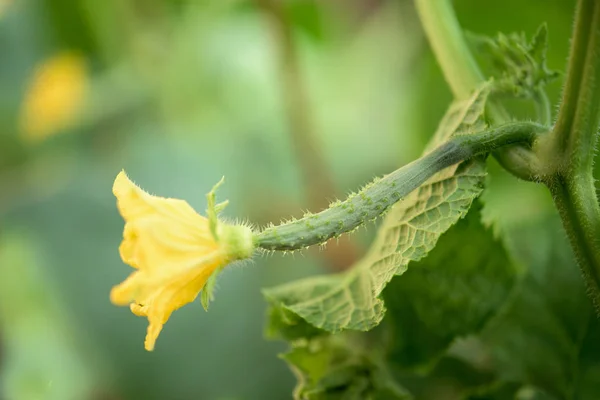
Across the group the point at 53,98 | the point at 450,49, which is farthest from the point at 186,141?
the point at 450,49

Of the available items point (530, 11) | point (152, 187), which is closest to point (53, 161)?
point (152, 187)

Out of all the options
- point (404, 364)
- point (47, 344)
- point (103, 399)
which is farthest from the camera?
point (47, 344)

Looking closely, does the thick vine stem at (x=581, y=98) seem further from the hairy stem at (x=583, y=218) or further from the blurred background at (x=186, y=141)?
the blurred background at (x=186, y=141)

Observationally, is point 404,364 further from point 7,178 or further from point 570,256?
point 7,178

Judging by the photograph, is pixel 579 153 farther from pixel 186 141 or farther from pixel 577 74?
pixel 186 141

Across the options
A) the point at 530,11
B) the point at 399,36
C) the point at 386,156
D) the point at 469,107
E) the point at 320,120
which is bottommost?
the point at 469,107

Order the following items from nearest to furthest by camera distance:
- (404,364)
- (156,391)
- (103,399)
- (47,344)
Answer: (404,364)
(156,391)
(103,399)
(47,344)
